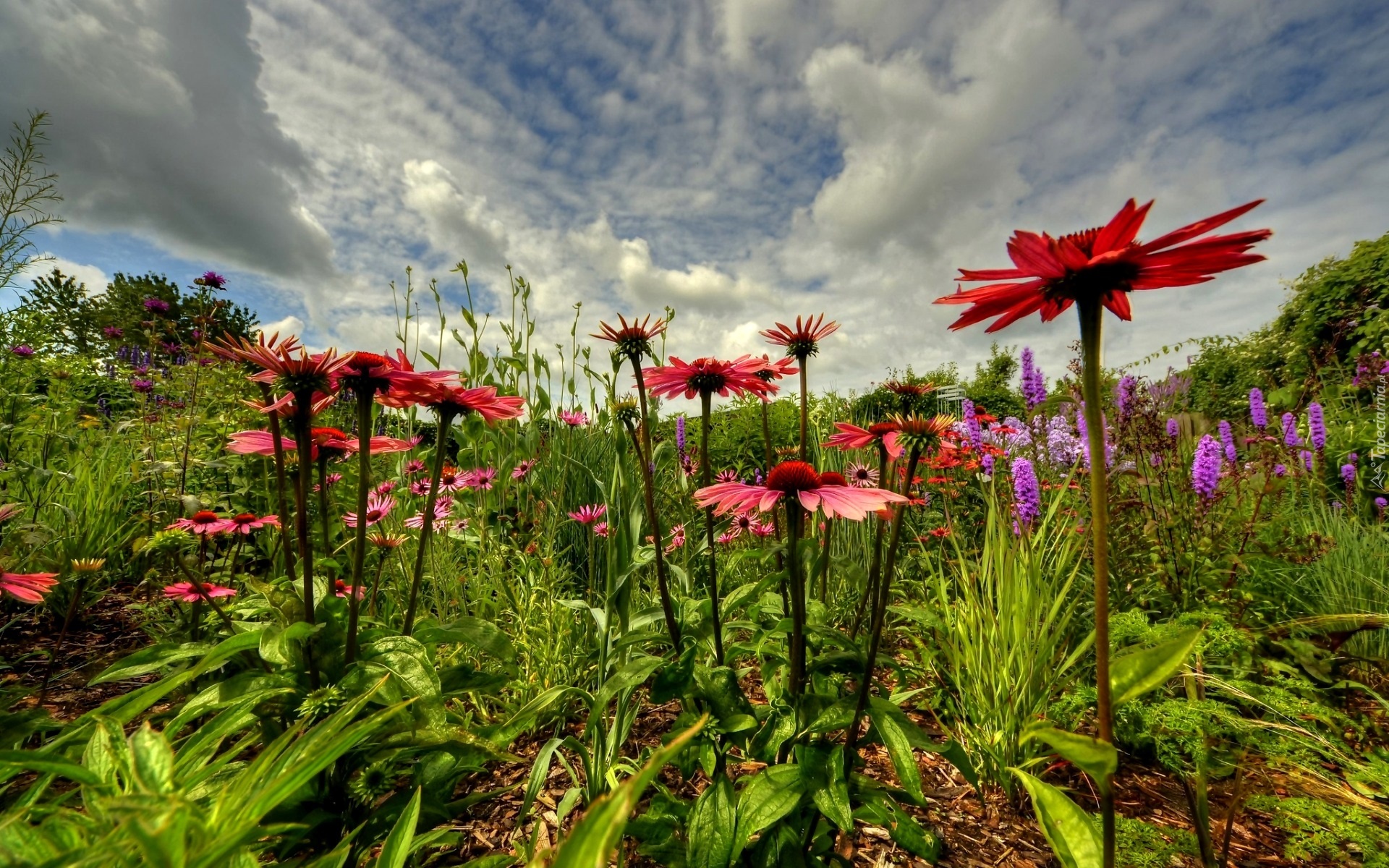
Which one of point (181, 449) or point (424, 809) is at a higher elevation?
point (181, 449)

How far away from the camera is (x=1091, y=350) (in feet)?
2.18

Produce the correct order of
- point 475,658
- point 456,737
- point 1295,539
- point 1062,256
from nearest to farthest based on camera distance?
point 1062,256
point 456,737
point 475,658
point 1295,539

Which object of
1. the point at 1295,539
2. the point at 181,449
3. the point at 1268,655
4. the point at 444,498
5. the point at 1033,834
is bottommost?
the point at 1033,834

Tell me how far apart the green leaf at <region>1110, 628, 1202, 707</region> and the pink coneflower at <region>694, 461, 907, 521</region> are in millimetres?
347

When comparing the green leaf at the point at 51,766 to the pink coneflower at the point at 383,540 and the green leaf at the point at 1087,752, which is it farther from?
the green leaf at the point at 1087,752

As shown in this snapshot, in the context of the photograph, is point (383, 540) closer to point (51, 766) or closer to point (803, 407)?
point (51, 766)

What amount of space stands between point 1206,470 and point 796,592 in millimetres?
2750

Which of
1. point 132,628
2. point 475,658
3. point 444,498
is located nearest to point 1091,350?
point 475,658

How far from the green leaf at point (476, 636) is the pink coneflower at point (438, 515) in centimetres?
124

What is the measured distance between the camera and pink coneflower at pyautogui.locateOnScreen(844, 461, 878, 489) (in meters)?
2.01

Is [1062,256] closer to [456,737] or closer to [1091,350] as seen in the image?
[1091,350]

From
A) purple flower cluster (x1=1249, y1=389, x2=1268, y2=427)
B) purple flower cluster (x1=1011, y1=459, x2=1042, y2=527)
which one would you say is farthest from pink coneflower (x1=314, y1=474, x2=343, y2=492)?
purple flower cluster (x1=1249, y1=389, x2=1268, y2=427)

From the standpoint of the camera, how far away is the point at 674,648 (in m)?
1.22

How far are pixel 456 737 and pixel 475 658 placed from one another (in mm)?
926
